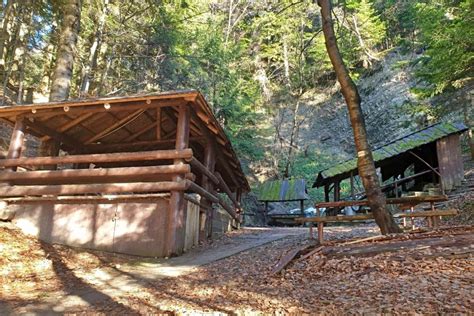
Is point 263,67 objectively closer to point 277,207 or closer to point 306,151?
point 306,151

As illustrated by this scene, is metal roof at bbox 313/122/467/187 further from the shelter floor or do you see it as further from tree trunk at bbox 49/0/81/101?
tree trunk at bbox 49/0/81/101

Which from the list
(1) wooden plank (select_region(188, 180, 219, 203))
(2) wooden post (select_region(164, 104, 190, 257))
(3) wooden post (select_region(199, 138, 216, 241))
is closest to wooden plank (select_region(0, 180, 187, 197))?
(2) wooden post (select_region(164, 104, 190, 257))

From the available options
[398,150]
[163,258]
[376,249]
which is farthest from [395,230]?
[398,150]

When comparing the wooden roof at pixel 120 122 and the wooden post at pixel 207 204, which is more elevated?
the wooden roof at pixel 120 122

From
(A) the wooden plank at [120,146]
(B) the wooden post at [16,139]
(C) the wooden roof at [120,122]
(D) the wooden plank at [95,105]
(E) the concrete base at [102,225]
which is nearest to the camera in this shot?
(E) the concrete base at [102,225]

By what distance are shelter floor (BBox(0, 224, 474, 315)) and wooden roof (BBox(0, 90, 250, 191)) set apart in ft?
Answer: 11.7

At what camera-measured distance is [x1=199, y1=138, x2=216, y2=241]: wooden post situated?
12008mm

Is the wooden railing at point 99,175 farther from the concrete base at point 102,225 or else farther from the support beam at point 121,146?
the support beam at point 121,146

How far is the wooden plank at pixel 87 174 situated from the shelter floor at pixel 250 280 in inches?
77.3

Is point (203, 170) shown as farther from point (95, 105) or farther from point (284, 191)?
point (284, 191)

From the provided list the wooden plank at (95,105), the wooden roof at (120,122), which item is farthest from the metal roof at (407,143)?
the wooden plank at (95,105)

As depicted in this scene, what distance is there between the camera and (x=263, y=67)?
38.5m

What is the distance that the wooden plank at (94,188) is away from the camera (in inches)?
363

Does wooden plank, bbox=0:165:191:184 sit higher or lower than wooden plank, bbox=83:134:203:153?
lower
